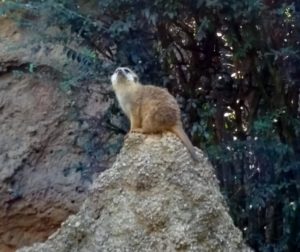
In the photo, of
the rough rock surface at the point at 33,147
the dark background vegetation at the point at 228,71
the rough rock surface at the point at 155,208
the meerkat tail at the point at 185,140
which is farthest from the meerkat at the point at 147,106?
the rough rock surface at the point at 33,147

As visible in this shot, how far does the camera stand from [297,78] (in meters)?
7.61

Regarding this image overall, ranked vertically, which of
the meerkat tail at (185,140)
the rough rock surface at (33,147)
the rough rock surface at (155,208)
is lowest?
the rough rock surface at (33,147)

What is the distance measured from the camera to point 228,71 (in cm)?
792

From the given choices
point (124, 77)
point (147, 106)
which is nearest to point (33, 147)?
point (124, 77)

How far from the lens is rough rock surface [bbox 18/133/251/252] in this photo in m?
5.61

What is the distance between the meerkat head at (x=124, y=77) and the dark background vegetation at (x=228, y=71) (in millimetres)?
548

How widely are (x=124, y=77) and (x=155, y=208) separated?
61.4 inches

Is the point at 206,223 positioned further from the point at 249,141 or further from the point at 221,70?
the point at 221,70

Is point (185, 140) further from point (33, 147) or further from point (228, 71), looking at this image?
point (33, 147)

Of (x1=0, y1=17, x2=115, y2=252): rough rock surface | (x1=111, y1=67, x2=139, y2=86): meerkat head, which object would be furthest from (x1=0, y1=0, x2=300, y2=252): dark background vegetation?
(x1=0, y1=17, x2=115, y2=252): rough rock surface

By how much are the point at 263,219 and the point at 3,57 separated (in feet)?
8.86

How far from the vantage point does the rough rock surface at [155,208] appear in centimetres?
561

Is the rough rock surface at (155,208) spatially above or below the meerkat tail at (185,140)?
below

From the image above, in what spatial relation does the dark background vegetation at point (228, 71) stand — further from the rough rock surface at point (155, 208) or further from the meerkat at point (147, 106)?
the rough rock surface at point (155, 208)
